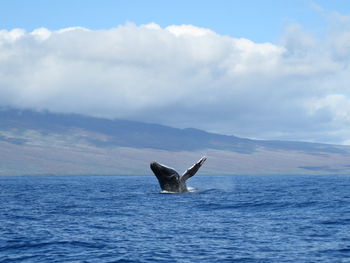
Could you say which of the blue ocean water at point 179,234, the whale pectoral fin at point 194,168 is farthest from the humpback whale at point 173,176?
the blue ocean water at point 179,234

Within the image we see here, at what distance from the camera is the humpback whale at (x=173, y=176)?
52.6m

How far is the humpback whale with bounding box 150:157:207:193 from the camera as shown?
52.6m

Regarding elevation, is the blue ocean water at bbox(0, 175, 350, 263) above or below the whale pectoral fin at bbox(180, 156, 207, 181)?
below

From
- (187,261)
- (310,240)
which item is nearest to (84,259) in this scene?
(187,261)

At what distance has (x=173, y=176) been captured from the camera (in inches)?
2152

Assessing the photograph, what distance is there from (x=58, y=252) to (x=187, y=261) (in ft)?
19.1

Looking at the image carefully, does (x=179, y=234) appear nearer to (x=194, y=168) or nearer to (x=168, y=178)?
(x=194, y=168)

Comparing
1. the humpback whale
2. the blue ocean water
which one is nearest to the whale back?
the humpback whale

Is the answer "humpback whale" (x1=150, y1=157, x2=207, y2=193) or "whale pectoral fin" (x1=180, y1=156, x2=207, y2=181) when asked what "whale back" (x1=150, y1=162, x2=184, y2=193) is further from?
"whale pectoral fin" (x1=180, y1=156, x2=207, y2=181)

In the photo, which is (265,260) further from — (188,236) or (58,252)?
(58,252)

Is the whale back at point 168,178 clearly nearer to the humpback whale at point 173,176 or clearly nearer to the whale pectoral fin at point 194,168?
the humpback whale at point 173,176

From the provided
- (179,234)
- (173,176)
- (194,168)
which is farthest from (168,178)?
(179,234)

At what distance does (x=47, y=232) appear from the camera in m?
28.9

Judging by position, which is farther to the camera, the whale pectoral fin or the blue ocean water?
the whale pectoral fin
